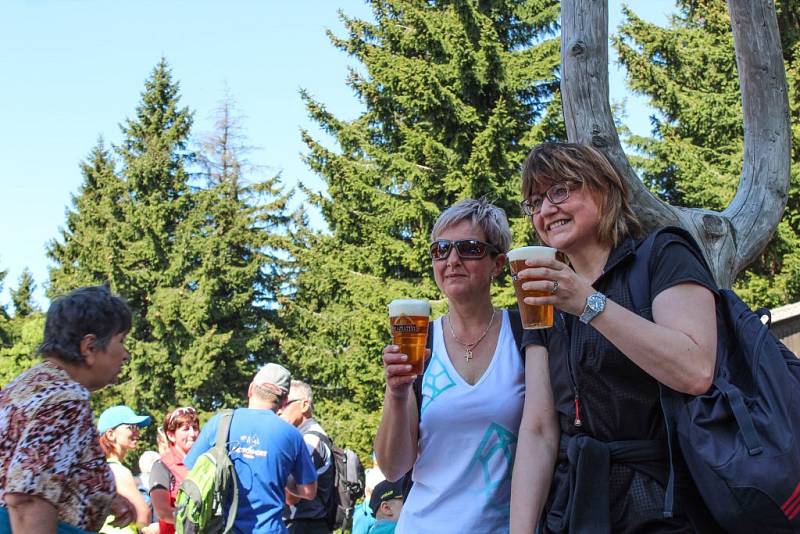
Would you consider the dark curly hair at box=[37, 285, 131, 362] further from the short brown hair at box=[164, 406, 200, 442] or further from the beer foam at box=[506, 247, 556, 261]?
the short brown hair at box=[164, 406, 200, 442]

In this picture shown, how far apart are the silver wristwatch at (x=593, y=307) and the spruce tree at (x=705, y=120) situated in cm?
1612

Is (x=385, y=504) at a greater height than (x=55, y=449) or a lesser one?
lesser

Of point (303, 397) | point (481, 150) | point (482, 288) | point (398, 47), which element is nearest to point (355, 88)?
point (398, 47)

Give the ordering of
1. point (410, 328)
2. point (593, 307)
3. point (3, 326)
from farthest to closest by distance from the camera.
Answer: point (3, 326)
point (410, 328)
point (593, 307)

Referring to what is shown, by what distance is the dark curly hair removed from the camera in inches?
129

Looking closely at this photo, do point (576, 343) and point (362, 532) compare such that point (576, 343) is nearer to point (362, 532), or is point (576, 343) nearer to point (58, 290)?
point (362, 532)

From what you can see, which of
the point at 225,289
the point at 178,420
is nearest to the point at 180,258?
the point at 225,289

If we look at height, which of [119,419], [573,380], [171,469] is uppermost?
[573,380]

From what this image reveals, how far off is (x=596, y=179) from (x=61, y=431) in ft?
6.94

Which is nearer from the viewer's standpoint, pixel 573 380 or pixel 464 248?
pixel 573 380

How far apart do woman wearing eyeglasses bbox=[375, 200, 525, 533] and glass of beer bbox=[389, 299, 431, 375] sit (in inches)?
1.6

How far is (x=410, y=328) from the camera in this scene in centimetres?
274

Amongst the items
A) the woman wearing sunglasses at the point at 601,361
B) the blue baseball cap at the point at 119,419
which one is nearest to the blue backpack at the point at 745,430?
the woman wearing sunglasses at the point at 601,361

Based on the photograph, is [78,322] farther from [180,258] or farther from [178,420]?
[180,258]
